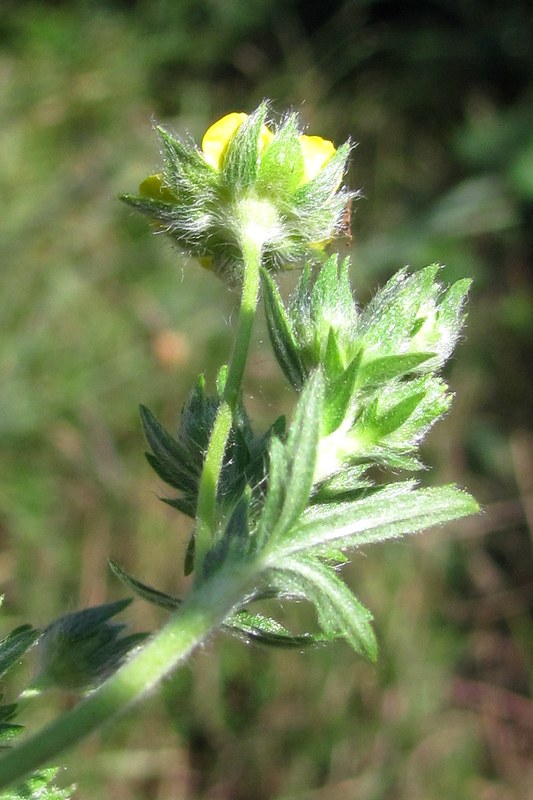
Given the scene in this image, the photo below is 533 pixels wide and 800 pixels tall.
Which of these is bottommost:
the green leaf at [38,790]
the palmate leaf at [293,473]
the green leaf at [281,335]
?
the green leaf at [38,790]

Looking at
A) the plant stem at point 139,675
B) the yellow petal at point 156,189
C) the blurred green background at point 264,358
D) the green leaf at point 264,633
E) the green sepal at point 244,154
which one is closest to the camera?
the plant stem at point 139,675

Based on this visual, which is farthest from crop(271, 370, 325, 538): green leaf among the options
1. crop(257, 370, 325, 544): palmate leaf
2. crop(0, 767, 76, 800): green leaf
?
crop(0, 767, 76, 800): green leaf

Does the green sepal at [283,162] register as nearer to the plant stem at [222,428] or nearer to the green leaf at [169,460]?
the plant stem at [222,428]

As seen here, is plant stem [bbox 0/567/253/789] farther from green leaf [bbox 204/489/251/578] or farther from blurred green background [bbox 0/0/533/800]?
blurred green background [bbox 0/0/533/800]

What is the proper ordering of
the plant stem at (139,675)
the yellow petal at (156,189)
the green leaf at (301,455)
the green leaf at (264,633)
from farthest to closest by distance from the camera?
the yellow petal at (156,189), the green leaf at (264,633), the green leaf at (301,455), the plant stem at (139,675)

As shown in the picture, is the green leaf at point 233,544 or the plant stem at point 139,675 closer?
the plant stem at point 139,675

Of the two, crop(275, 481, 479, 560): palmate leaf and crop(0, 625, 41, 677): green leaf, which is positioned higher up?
crop(275, 481, 479, 560): palmate leaf

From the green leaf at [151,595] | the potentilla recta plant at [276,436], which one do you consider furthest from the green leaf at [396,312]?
the green leaf at [151,595]

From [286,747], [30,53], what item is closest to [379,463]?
[286,747]
